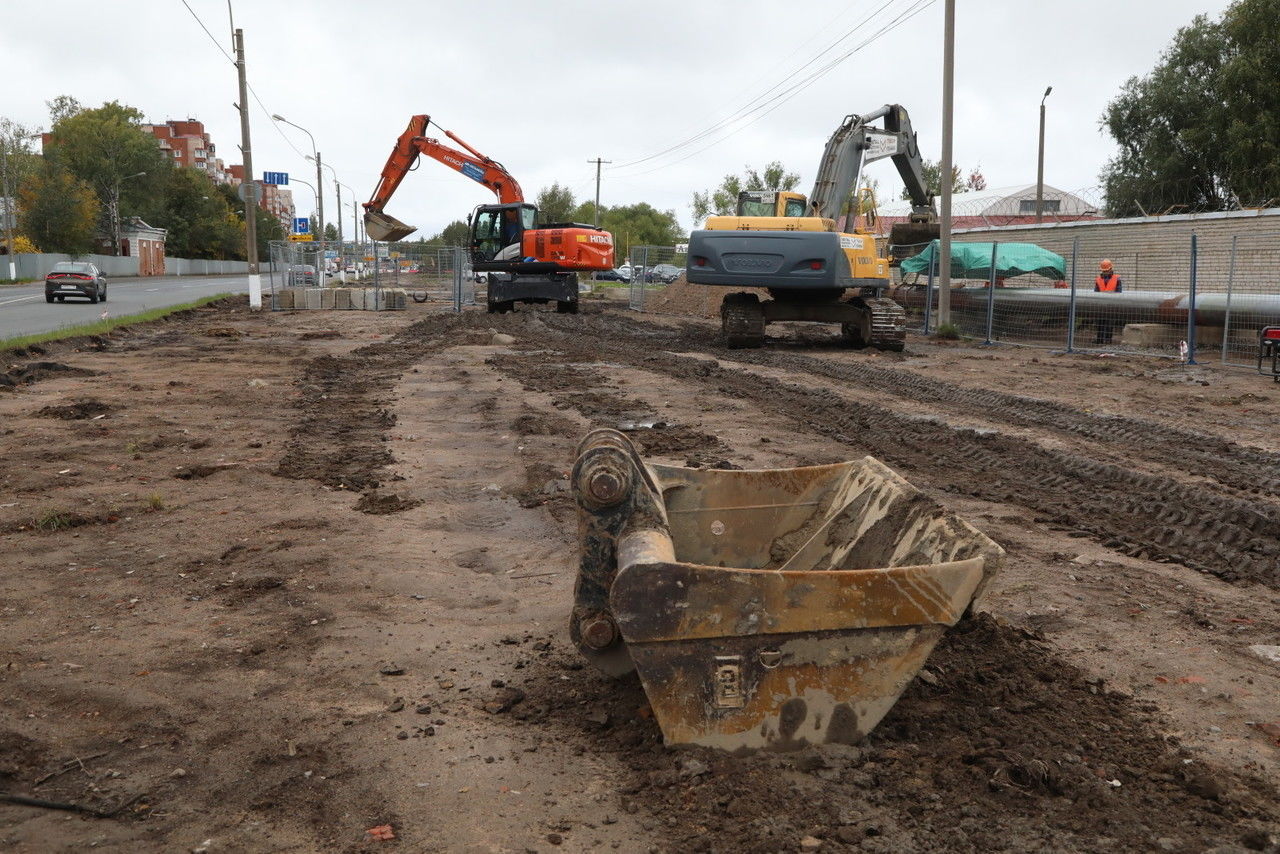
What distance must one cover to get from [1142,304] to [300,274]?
96.2 ft

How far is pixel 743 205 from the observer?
22109mm

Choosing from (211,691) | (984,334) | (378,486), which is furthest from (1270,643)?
(984,334)

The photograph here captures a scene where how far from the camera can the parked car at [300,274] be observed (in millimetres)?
38250

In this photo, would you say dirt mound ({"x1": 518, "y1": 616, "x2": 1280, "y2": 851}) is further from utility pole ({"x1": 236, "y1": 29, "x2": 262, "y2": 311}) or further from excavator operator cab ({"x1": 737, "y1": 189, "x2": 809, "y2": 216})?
utility pole ({"x1": 236, "y1": 29, "x2": 262, "y2": 311})

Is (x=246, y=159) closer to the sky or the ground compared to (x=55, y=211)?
closer to the ground

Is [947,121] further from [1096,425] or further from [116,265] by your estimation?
[116,265]

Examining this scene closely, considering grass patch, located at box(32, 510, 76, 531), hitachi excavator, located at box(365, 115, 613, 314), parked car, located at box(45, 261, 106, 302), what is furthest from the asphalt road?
grass patch, located at box(32, 510, 76, 531)

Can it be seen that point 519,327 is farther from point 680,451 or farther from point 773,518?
point 773,518

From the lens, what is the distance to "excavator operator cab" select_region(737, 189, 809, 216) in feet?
71.7

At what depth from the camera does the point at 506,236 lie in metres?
28.3

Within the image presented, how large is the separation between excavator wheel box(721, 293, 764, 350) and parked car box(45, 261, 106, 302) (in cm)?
2356

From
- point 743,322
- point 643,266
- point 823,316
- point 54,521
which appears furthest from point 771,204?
point 54,521

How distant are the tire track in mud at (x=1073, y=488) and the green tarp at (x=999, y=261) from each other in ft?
44.2

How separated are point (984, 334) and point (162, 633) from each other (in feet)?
65.5
